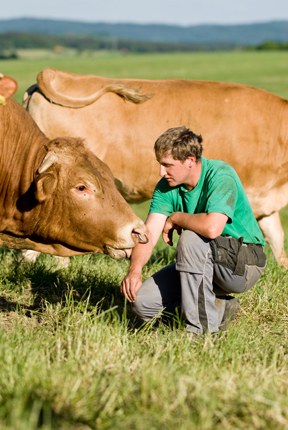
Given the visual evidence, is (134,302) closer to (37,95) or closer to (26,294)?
(26,294)

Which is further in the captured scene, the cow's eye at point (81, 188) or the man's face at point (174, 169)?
the cow's eye at point (81, 188)

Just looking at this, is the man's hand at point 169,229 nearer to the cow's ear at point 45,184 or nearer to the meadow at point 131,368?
the meadow at point 131,368

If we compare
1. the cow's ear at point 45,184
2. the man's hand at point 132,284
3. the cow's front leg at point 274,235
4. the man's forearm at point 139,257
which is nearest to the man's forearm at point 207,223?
the man's forearm at point 139,257

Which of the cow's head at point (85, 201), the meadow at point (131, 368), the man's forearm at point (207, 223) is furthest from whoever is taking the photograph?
the cow's head at point (85, 201)

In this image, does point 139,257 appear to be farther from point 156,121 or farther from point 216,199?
point 156,121

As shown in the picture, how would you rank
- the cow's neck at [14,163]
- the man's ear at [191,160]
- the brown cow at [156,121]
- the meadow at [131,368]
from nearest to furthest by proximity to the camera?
the meadow at [131,368], the man's ear at [191,160], the cow's neck at [14,163], the brown cow at [156,121]

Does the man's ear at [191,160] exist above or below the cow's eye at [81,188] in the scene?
above

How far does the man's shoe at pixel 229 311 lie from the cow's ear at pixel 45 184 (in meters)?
1.50

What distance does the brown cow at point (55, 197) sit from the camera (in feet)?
18.1

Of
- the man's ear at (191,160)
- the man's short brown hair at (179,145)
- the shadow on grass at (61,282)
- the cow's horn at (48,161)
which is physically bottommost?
the shadow on grass at (61,282)

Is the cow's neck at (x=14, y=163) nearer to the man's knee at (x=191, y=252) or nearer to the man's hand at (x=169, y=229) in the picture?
the man's hand at (x=169, y=229)

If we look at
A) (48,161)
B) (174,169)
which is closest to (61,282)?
(48,161)

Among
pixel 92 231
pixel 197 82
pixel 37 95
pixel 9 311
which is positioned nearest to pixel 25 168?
pixel 92 231

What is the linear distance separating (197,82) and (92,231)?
406 cm
